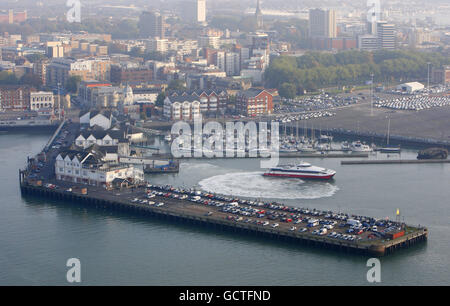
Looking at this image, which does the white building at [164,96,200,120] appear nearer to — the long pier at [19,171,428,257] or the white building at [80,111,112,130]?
the white building at [80,111,112,130]

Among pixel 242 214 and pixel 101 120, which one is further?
pixel 101 120

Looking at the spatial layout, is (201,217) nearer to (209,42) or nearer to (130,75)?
(130,75)

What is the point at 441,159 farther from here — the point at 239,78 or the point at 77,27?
the point at 77,27

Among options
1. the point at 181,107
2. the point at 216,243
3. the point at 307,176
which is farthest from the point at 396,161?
the point at 181,107

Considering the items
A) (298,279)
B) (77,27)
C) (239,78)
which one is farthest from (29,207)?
(77,27)

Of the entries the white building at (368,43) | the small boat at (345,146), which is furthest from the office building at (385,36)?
the small boat at (345,146)
